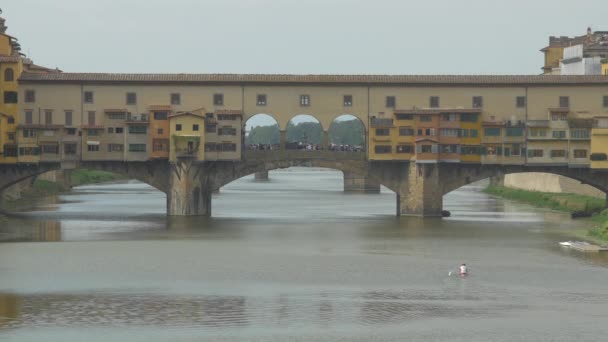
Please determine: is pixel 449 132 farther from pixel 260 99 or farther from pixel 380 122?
pixel 260 99

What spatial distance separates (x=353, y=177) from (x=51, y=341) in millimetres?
91616

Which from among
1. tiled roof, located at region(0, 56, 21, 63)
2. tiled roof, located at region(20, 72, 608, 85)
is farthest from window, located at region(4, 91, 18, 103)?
tiled roof, located at region(0, 56, 21, 63)

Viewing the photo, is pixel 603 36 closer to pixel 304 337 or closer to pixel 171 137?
pixel 171 137

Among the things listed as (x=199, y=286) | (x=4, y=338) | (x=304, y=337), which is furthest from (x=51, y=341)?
(x=199, y=286)

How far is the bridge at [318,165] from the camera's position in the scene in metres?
75.1

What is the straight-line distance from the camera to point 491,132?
249 feet

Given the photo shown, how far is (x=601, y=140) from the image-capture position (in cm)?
7406

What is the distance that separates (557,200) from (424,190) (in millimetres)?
17067

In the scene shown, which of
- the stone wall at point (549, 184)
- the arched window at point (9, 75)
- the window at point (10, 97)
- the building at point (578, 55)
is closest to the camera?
the arched window at point (9, 75)

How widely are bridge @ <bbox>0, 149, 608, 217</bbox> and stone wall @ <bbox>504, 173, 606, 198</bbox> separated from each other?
1133 cm

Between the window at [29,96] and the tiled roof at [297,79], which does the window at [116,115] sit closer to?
the tiled roof at [297,79]

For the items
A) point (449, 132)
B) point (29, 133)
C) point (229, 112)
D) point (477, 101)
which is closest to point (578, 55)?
point (477, 101)

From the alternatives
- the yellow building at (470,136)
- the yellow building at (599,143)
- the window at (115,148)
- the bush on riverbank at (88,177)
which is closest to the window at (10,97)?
the window at (115,148)

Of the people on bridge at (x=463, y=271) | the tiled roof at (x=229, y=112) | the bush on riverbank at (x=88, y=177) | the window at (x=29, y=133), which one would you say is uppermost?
the tiled roof at (x=229, y=112)
